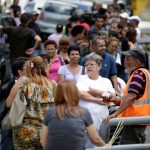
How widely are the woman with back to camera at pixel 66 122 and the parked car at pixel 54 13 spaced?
2342 cm

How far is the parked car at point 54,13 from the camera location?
31844 mm

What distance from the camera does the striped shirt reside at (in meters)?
9.26

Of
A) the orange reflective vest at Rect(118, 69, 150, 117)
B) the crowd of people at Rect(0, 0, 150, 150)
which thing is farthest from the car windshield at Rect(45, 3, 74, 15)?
the orange reflective vest at Rect(118, 69, 150, 117)

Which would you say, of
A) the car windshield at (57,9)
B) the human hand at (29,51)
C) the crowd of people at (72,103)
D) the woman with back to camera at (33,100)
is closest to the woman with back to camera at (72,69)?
the crowd of people at (72,103)

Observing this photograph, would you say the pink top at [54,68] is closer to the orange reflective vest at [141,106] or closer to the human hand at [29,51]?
the human hand at [29,51]

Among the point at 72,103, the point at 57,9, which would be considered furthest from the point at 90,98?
the point at 57,9

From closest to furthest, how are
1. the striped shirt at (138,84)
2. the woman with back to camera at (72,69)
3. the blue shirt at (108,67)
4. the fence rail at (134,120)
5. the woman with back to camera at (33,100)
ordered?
the fence rail at (134,120) → the striped shirt at (138,84) → the woman with back to camera at (33,100) → the woman with back to camera at (72,69) → the blue shirt at (108,67)

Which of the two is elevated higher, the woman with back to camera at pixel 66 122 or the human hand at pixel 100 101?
the woman with back to camera at pixel 66 122

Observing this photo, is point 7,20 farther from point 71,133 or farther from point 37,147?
point 71,133

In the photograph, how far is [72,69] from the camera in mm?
11984

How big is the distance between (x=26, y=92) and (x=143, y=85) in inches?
57.2

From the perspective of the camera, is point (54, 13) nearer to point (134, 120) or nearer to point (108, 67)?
point (108, 67)

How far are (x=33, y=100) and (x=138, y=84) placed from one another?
135cm

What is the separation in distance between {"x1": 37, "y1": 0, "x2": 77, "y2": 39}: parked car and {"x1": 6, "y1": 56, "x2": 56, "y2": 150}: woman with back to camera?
21371mm
